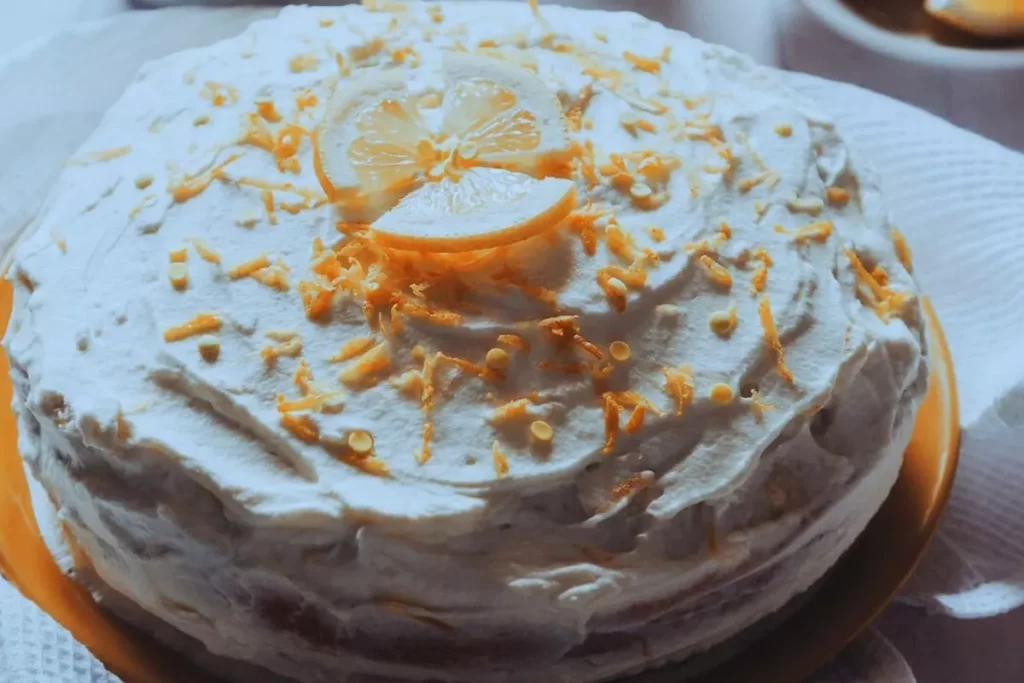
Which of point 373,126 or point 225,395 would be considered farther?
point 373,126

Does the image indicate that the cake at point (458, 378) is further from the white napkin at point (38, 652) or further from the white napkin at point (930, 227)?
the white napkin at point (930, 227)

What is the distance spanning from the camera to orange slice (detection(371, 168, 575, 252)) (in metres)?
1.35

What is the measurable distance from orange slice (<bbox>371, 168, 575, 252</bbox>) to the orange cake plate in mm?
603

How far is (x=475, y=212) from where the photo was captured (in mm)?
1393

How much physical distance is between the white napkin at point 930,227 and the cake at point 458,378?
0.24 m

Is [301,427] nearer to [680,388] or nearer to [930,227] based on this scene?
[680,388]

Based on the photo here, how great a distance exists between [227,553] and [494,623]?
0.32m

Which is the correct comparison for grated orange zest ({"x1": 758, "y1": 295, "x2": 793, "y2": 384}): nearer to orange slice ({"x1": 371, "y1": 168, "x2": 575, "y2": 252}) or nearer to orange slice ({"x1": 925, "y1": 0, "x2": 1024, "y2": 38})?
orange slice ({"x1": 371, "y1": 168, "x2": 575, "y2": 252})

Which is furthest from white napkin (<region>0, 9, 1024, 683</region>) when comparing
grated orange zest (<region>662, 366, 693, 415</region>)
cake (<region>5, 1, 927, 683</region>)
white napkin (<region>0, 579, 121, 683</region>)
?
grated orange zest (<region>662, 366, 693, 415</region>)

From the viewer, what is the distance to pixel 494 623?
4.11ft

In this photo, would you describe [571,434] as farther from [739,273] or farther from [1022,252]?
[1022,252]

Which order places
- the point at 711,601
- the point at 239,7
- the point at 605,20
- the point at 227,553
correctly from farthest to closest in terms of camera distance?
the point at 239,7 < the point at 605,20 < the point at 711,601 < the point at 227,553

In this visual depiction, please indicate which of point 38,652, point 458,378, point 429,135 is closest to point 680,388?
point 458,378

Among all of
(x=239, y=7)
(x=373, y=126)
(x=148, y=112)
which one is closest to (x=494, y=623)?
(x=373, y=126)
